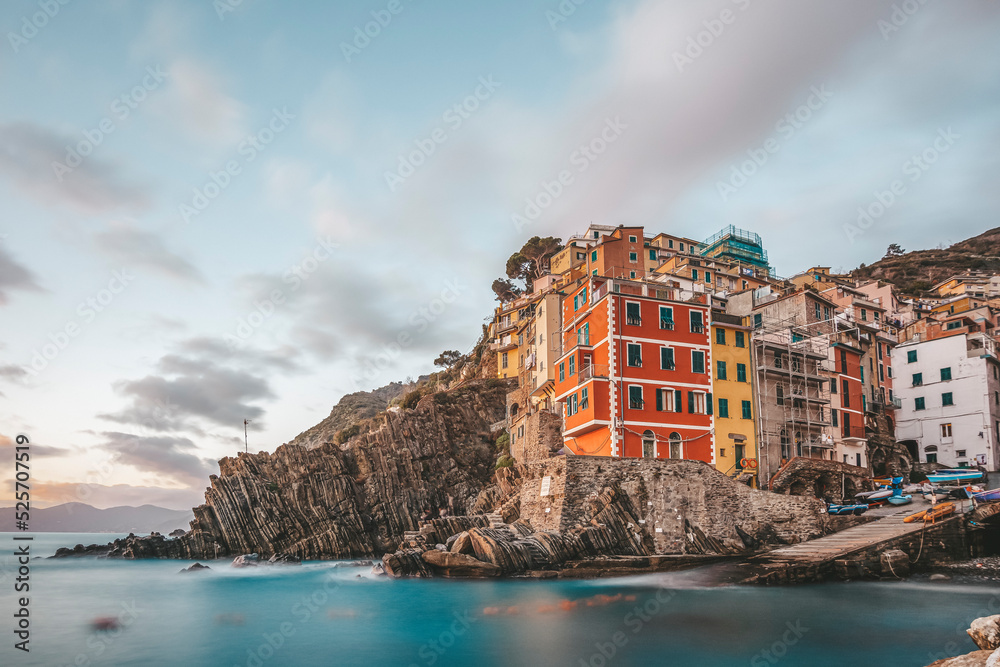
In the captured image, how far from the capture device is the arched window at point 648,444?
126 feet

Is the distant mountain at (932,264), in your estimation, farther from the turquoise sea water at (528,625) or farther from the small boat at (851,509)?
the turquoise sea water at (528,625)

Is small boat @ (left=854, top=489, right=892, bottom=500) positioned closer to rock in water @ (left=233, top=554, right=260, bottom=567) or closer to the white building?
the white building

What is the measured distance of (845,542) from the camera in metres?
33.4

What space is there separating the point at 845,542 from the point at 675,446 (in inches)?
387

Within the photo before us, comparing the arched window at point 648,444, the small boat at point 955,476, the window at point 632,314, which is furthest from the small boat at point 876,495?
the window at point 632,314

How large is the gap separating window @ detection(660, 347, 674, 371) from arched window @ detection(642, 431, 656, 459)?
4074 mm

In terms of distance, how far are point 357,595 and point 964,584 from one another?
27.3 meters

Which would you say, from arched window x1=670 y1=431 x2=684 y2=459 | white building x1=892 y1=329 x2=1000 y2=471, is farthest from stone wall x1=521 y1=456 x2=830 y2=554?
white building x1=892 y1=329 x2=1000 y2=471

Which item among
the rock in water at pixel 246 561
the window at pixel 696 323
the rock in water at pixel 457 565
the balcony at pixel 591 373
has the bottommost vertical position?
the rock in water at pixel 246 561

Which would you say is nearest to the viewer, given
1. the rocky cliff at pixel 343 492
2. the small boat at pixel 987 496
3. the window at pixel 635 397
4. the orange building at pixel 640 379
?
the small boat at pixel 987 496

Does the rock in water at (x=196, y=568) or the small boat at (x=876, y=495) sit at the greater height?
the small boat at (x=876, y=495)

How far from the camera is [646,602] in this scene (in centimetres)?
2659

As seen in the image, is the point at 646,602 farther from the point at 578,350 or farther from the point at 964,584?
the point at 578,350

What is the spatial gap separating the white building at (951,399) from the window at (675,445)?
2724 cm
